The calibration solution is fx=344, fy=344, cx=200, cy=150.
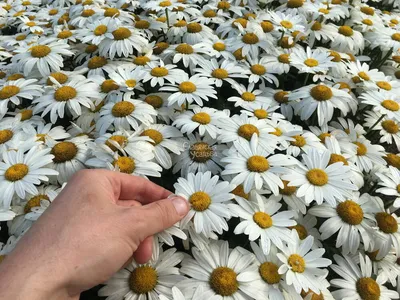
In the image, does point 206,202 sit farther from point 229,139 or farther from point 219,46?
point 219,46

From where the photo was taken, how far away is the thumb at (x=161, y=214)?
1.54 metres

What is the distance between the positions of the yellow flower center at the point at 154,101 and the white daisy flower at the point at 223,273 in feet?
4.00

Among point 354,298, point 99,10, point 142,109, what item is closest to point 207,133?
point 142,109

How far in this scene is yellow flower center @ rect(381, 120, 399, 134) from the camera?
9.19 ft

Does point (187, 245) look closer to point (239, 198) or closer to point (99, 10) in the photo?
point (239, 198)

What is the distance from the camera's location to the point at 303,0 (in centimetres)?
379

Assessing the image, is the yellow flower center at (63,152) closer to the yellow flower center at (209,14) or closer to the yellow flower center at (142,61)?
the yellow flower center at (142,61)

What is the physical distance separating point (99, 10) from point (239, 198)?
2.94m

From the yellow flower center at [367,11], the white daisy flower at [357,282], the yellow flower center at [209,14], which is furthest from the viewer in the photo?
the yellow flower center at [367,11]

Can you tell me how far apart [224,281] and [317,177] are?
0.84 m

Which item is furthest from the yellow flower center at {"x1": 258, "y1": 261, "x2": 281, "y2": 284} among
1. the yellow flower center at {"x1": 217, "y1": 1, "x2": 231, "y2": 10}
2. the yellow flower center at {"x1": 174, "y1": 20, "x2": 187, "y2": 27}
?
the yellow flower center at {"x1": 217, "y1": 1, "x2": 231, "y2": 10}

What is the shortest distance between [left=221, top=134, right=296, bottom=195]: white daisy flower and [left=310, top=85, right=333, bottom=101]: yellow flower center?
781 mm

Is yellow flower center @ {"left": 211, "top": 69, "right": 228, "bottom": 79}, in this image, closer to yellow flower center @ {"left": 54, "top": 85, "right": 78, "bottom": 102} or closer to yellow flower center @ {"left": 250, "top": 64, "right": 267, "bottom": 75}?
yellow flower center @ {"left": 250, "top": 64, "right": 267, "bottom": 75}

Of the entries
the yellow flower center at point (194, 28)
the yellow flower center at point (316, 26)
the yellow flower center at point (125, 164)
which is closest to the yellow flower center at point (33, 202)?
the yellow flower center at point (125, 164)
